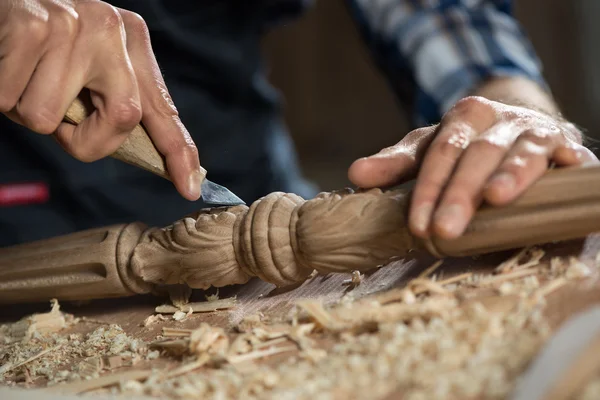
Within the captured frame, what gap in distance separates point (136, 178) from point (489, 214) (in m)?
1.56

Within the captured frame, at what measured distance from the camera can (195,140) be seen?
8.36ft

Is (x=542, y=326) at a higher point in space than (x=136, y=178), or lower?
higher

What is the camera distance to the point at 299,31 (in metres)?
6.80

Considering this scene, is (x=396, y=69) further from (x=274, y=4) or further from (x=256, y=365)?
(x=256, y=365)

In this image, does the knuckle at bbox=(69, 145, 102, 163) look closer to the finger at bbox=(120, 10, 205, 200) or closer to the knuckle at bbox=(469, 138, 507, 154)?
the finger at bbox=(120, 10, 205, 200)

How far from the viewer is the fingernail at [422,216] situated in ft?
3.91

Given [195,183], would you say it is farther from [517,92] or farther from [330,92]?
[330,92]

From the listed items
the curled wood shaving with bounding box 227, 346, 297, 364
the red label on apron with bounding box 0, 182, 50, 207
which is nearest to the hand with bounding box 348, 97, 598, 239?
the curled wood shaving with bounding box 227, 346, 297, 364

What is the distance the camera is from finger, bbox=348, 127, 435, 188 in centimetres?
142

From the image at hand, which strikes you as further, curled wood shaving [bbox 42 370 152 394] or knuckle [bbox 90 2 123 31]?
knuckle [bbox 90 2 123 31]

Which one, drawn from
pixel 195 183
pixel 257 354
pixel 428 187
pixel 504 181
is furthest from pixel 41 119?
pixel 504 181

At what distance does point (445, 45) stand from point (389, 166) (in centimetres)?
124

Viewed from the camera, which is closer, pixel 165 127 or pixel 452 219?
pixel 452 219

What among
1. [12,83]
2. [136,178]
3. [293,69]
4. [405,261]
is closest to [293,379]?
[405,261]
